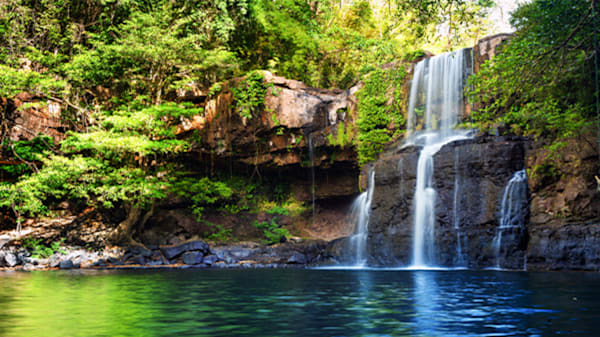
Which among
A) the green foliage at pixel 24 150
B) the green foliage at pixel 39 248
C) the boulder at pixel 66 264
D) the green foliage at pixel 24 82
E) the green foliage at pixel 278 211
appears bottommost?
the boulder at pixel 66 264

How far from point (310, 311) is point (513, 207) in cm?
1137

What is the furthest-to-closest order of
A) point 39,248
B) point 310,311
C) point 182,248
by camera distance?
1. point 182,248
2. point 39,248
3. point 310,311

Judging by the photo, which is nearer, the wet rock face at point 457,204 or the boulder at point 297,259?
the wet rock face at point 457,204

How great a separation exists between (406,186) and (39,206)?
13846 millimetres

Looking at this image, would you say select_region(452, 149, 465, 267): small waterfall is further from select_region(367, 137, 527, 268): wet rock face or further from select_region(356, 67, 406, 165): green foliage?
select_region(356, 67, 406, 165): green foliage

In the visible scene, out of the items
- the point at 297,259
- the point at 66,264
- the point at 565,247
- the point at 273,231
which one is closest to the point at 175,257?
the point at 66,264

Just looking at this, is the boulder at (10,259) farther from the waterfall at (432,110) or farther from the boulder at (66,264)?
the waterfall at (432,110)

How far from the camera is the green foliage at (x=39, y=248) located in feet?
63.4

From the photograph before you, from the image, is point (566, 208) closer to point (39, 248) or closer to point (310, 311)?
point (310, 311)

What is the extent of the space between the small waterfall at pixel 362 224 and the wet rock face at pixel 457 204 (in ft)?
1.67

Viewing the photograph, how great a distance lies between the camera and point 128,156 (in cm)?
2125

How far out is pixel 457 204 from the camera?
16219 millimetres

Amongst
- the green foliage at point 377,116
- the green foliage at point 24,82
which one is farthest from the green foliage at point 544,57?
the green foliage at point 24,82

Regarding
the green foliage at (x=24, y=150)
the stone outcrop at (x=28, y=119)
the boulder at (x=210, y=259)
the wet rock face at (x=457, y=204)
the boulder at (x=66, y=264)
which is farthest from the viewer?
the stone outcrop at (x=28, y=119)
